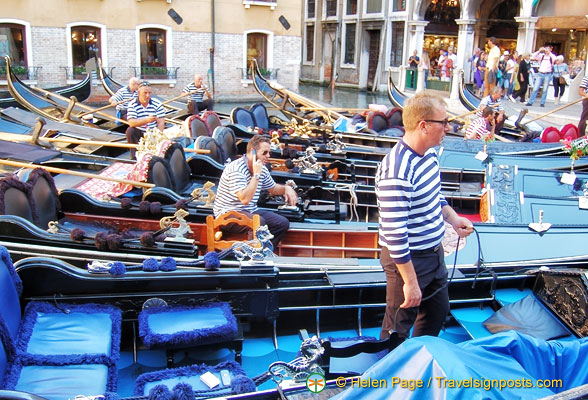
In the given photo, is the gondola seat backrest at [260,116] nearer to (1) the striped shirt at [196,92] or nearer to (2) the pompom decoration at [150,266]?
(1) the striped shirt at [196,92]

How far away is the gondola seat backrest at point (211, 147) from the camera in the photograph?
3083mm

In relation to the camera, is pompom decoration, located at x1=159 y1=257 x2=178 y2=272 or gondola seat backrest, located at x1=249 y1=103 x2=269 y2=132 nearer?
pompom decoration, located at x1=159 y1=257 x2=178 y2=272

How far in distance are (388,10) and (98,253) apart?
11392 mm

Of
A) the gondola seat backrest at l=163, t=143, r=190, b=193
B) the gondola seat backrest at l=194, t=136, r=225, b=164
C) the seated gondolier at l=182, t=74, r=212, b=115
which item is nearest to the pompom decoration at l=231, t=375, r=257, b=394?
the gondola seat backrest at l=163, t=143, r=190, b=193

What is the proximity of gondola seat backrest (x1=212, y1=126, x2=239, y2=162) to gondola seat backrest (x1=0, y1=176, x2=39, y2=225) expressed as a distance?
139 centimetres

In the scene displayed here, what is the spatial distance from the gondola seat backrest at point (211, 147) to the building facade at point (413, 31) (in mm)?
6428

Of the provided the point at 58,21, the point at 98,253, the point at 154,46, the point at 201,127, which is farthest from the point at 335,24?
the point at 98,253

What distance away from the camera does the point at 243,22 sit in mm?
9922

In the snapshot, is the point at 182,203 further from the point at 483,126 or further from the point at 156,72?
the point at 156,72

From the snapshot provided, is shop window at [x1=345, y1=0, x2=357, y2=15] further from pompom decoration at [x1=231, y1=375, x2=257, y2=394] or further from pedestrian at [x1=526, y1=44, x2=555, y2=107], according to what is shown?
pompom decoration at [x1=231, y1=375, x2=257, y2=394]

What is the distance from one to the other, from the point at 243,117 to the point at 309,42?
455 inches

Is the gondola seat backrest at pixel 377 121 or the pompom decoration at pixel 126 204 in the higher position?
the gondola seat backrest at pixel 377 121

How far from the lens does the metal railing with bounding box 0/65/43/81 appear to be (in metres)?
8.28

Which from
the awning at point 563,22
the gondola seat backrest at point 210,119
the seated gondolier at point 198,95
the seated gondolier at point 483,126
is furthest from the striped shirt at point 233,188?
the awning at point 563,22
